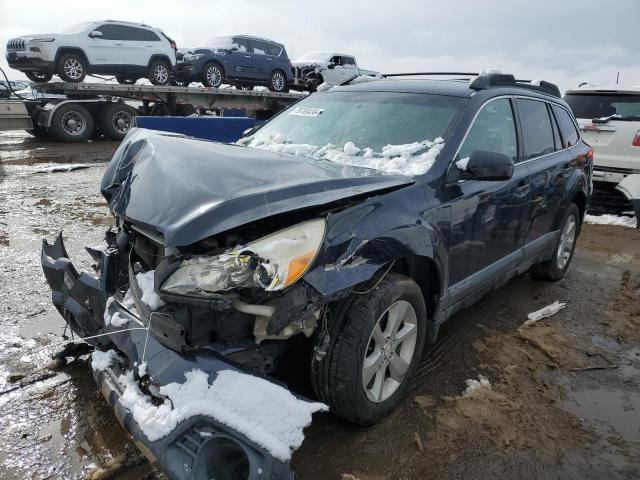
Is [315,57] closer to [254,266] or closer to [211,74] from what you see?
[211,74]

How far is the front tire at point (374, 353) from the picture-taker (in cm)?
216

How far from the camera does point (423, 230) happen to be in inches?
99.3

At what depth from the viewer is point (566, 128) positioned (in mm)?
4516

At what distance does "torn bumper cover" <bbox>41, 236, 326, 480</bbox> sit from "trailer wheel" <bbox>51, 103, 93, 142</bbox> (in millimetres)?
12884

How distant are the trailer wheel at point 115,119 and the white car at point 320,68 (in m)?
7.01

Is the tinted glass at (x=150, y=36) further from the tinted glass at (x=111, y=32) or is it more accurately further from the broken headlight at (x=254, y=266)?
the broken headlight at (x=254, y=266)

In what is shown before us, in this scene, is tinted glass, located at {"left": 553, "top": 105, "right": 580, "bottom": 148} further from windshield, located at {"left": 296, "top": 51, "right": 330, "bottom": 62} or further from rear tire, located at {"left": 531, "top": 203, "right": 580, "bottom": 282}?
windshield, located at {"left": 296, "top": 51, "right": 330, "bottom": 62}

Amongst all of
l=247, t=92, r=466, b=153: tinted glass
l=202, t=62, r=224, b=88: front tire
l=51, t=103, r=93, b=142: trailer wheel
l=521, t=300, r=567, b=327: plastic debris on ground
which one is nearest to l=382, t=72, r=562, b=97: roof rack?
l=247, t=92, r=466, b=153: tinted glass

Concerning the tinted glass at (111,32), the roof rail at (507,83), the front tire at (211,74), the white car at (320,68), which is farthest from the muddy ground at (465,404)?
the white car at (320,68)

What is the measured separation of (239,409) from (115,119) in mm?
13892

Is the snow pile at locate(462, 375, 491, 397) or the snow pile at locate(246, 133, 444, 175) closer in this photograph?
the snow pile at locate(246, 133, 444, 175)

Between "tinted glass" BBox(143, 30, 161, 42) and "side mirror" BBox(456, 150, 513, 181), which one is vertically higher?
"tinted glass" BBox(143, 30, 161, 42)

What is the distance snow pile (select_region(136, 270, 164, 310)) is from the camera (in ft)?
6.57

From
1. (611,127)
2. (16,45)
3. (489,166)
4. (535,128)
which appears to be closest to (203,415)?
(489,166)
